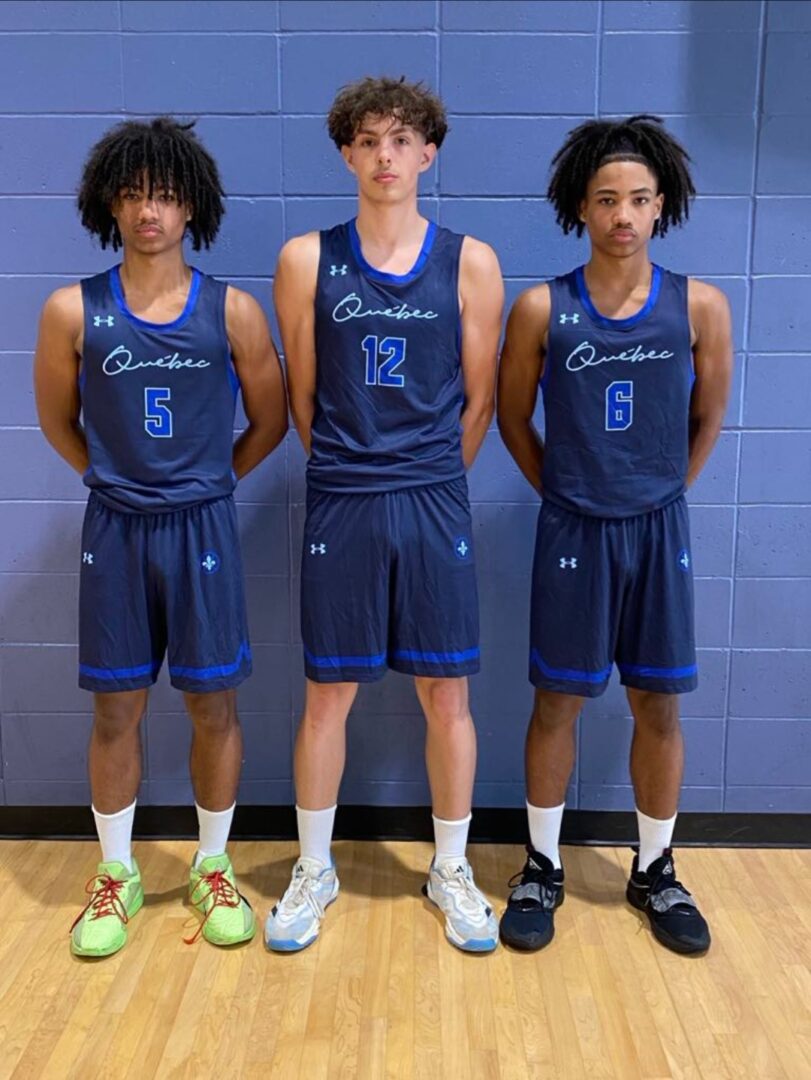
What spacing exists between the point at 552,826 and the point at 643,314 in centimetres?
110

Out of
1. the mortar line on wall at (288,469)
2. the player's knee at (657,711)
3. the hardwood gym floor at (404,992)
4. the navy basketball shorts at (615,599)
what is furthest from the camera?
the mortar line on wall at (288,469)

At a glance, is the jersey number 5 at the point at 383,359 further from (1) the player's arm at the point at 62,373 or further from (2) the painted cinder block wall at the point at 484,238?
(1) the player's arm at the point at 62,373

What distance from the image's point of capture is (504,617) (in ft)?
8.21

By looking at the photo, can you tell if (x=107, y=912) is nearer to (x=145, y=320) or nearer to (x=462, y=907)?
(x=462, y=907)

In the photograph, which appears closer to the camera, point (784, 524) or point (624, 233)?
point (624, 233)

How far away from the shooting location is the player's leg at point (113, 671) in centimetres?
205

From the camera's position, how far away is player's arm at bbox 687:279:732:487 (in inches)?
81.7

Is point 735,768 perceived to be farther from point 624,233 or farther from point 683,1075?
point 624,233

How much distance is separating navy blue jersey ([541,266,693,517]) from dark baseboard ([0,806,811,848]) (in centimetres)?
91

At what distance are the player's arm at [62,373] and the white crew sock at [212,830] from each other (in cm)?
78

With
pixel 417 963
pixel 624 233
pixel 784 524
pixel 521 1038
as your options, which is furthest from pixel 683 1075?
pixel 624 233

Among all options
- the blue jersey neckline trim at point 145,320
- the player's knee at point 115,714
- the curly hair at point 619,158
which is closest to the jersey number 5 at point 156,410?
the blue jersey neckline trim at point 145,320

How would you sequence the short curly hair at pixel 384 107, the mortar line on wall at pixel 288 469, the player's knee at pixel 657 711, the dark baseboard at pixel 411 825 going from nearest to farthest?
the short curly hair at pixel 384 107, the player's knee at pixel 657 711, the mortar line on wall at pixel 288 469, the dark baseboard at pixel 411 825

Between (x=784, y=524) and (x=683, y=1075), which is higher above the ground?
(x=784, y=524)
